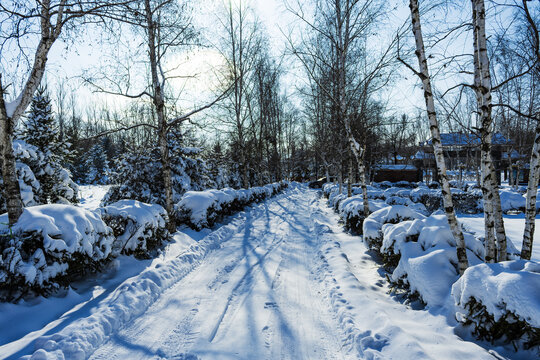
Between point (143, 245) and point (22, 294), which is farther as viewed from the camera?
point (143, 245)

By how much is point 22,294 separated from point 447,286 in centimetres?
550

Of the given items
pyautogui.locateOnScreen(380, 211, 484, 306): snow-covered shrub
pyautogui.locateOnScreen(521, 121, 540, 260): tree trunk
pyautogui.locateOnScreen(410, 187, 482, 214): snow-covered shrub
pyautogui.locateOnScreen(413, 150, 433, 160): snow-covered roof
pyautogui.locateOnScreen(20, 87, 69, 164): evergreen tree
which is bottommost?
pyautogui.locateOnScreen(410, 187, 482, 214): snow-covered shrub

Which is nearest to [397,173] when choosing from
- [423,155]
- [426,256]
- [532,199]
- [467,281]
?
[423,155]

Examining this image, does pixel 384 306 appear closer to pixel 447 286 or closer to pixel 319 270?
pixel 447 286

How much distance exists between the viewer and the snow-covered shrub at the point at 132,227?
567 cm

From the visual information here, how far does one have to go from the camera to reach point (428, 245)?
14.1 ft

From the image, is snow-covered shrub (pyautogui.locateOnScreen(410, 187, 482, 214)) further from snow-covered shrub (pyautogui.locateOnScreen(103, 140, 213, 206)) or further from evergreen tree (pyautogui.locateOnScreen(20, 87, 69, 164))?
evergreen tree (pyautogui.locateOnScreen(20, 87, 69, 164))

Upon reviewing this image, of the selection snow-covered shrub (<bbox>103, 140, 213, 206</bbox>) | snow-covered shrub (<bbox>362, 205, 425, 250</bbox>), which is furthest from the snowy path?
snow-covered shrub (<bbox>103, 140, 213, 206</bbox>)

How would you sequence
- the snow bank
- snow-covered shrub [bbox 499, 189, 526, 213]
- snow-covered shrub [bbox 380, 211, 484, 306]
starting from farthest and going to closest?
snow-covered shrub [bbox 499, 189, 526, 213], snow-covered shrub [bbox 380, 211, 484, 306], the snow bank

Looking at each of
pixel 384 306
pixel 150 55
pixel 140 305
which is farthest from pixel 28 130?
pixel 384 306

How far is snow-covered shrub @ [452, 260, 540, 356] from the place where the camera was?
238 centimetres

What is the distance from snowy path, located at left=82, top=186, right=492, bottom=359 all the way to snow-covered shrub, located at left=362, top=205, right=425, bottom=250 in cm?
51

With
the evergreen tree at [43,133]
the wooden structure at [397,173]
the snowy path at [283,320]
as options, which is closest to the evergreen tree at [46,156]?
the evergreen tree at [43,133]

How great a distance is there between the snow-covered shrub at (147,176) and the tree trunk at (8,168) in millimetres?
6062
